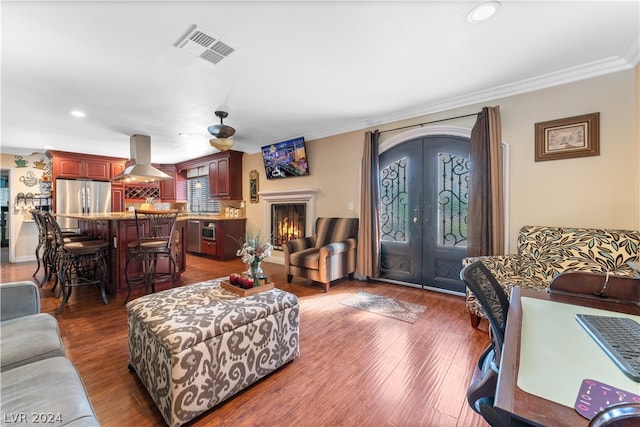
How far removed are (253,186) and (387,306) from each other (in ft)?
13.4

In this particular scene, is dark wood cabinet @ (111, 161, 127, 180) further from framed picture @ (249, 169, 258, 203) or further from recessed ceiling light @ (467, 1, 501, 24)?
recessed ceiling light @ (467, 1, 501, 24)

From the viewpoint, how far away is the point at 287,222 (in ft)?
17.7

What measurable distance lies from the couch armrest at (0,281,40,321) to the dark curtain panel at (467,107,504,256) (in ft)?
12.6

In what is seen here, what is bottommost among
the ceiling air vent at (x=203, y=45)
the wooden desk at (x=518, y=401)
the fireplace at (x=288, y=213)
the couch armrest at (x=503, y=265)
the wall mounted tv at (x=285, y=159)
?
the couch armrest at (x=503, y=265)


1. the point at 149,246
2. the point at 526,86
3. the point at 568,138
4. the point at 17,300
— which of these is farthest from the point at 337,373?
the point at 526,86

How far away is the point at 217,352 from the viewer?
1.49 meters

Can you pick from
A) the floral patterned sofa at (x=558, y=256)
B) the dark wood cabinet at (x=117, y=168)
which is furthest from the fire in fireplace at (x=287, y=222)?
the dark wood cabinet at (x=117, y=168)

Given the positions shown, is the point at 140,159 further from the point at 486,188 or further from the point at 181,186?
the point at 486,188

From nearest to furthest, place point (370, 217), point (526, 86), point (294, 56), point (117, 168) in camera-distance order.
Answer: point (294, 56)
point (526, 86)
point (370, 217)
point (117, 168)

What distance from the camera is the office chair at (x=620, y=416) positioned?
433 millimetres

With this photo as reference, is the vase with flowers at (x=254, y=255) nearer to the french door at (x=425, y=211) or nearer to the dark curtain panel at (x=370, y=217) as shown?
the dark curtain panel at (x=370, y=217)

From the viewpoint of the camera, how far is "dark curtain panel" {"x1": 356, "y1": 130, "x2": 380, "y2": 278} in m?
3.92

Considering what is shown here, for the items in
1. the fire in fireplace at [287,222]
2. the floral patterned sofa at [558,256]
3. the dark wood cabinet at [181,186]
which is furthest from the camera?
the dark wood cabinet at [181,186]

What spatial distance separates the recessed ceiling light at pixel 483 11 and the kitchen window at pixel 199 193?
619cm
